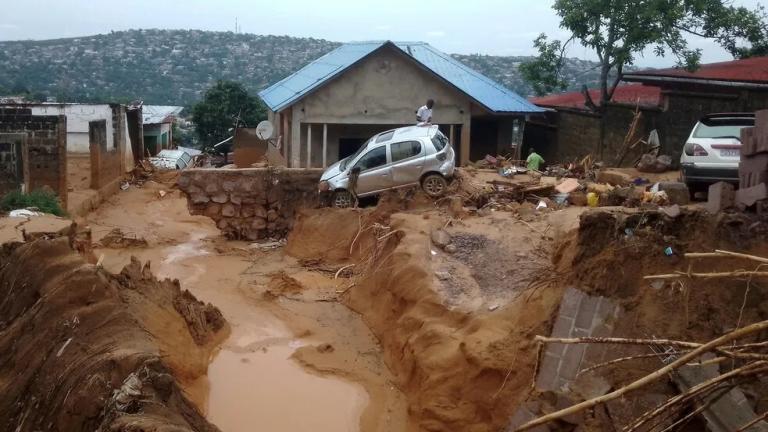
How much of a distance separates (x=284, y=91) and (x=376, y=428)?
57.4 ft

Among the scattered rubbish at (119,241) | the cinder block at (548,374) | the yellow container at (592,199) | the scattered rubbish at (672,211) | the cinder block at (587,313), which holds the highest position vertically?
the scattered rubbish at (672,211)

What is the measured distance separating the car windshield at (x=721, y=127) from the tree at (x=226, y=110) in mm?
27270

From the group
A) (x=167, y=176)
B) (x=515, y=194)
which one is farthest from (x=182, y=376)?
(x=167, y=176)

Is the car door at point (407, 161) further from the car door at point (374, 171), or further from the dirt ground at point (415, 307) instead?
the dirt ground at point (415, 307)

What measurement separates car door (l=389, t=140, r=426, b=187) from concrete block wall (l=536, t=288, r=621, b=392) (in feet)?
27.5

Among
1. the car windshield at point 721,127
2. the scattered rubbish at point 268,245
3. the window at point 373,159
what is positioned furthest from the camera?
the scattered rubbish at point 268,245

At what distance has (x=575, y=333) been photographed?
8.39m

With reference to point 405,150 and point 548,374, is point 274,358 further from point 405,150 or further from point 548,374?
point 405,150

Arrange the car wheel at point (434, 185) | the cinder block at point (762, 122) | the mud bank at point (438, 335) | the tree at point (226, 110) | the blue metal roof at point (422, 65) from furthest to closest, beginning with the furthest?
the tree at point (226, 110) → the blue metal roof at point (422, 65) → the car wheel at point (434, 185) → the mud bank at point (438, 335) → the cinder block at point (762, 122)

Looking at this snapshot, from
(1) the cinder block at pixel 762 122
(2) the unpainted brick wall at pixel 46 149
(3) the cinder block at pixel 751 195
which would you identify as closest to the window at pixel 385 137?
(2) the unpainted brick wall at pixel 46 149

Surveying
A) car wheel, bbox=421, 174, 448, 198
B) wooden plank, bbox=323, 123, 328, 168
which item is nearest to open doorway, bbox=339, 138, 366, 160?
wooden plank, bbox=323, 123, 328, 168

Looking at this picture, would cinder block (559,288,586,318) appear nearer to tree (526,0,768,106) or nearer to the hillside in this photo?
tree (526,0,768,106)

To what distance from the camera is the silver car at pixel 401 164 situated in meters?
16.8

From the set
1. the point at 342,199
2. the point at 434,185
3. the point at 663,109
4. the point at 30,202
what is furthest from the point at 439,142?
the point at 30,202
